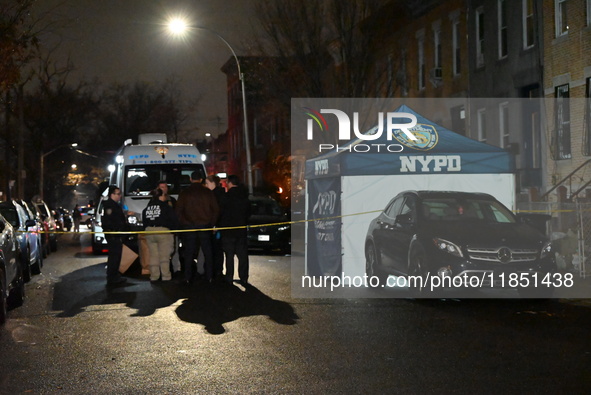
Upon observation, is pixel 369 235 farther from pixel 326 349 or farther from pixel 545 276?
pixel 326 349

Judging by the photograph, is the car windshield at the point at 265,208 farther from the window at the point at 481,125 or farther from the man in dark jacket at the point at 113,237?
the man in dark jacket at the point at 113,237

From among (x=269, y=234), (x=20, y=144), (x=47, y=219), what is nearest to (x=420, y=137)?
(x=269, y=234)

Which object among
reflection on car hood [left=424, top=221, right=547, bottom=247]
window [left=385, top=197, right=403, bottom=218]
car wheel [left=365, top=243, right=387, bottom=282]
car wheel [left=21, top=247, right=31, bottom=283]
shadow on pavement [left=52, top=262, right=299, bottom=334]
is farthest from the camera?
car wheel [left=21, top=247, right=31, bottom=283]

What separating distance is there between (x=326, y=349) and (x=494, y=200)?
5.59 m

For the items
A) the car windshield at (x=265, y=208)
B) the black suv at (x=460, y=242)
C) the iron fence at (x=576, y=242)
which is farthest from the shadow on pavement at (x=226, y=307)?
the car windshield at (x=265, y=208)

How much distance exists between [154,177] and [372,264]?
347 inches

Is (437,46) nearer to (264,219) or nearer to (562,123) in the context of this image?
(562,123)

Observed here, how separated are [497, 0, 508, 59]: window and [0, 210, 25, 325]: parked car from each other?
18060 mm

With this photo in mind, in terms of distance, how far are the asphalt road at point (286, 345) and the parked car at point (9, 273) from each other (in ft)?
0.86

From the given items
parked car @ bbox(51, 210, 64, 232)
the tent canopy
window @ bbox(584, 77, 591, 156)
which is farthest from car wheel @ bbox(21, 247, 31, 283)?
parked car @ bbox(51, 210, 64, 232)

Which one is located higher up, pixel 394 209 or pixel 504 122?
pixel 504 122

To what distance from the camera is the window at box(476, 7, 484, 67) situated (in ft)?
95.5

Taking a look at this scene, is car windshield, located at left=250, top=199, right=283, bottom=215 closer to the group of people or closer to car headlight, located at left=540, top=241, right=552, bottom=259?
the group of people

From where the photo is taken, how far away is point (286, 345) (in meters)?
9.39
